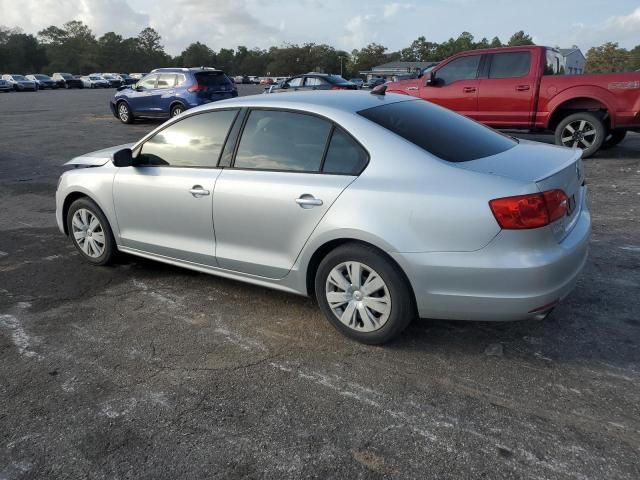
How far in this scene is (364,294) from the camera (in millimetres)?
3508

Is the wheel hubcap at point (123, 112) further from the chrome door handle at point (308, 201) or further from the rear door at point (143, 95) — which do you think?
the chrome door handle at point (308, 201)

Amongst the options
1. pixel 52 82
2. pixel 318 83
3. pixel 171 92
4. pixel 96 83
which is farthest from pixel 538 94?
pixel 96 83

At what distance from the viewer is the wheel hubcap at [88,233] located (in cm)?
511

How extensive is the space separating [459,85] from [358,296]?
8583mm

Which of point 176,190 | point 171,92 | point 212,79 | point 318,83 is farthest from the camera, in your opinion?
point 318,83

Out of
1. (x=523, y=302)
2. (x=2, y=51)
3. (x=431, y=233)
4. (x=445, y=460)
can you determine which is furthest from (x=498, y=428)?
(x=2, y=51)

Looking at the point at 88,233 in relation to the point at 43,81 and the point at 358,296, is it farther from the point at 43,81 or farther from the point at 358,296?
the point at 43,81

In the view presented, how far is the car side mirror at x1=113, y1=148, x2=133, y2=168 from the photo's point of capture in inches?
180

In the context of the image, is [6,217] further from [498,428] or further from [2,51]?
[2,51]

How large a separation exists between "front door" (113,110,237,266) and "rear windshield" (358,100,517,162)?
124 centimetres

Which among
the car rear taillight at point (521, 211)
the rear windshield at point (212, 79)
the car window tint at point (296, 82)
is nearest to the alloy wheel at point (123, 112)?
the rear windshield at point (212, 79)

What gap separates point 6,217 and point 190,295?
4.02 meters

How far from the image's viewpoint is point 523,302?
10.2ft

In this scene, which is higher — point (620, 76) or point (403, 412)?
point (620, 76)
